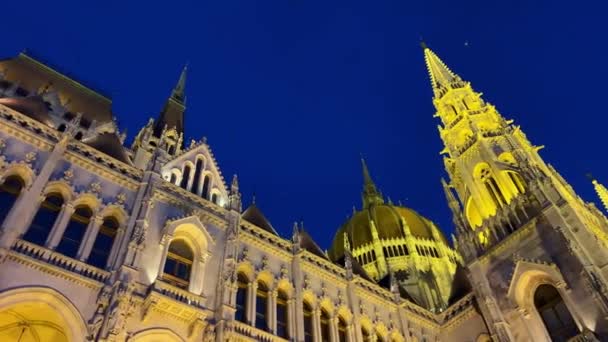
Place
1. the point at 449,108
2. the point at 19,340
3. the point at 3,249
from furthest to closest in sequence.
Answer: the point at 449,108
the point at 19,340
the point at 3,249

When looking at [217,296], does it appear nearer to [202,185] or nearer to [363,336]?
[202,185]

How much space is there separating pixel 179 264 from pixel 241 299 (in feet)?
9.98

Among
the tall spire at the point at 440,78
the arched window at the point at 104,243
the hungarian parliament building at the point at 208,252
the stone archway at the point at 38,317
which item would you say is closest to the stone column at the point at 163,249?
the hungarian parliament building at the point at 208,252

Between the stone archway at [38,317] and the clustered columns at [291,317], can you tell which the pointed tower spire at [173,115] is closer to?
the clustered columns at [291,317]

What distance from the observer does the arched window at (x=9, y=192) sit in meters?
16.3

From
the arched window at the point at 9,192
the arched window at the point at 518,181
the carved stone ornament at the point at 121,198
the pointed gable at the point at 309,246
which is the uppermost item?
the arched window at the point at 518,181

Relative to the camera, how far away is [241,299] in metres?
20.2

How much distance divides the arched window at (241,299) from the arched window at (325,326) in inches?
170

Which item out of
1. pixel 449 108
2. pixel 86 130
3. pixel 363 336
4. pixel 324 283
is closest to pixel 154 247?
pixel 324 283

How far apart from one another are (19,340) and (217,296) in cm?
663

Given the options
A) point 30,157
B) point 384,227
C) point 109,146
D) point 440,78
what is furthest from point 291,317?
point 440,78

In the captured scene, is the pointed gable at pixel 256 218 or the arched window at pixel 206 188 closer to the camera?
the arched window at pixel 206 188

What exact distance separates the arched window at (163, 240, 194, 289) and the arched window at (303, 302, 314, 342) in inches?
238

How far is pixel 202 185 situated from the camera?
23.3 m
